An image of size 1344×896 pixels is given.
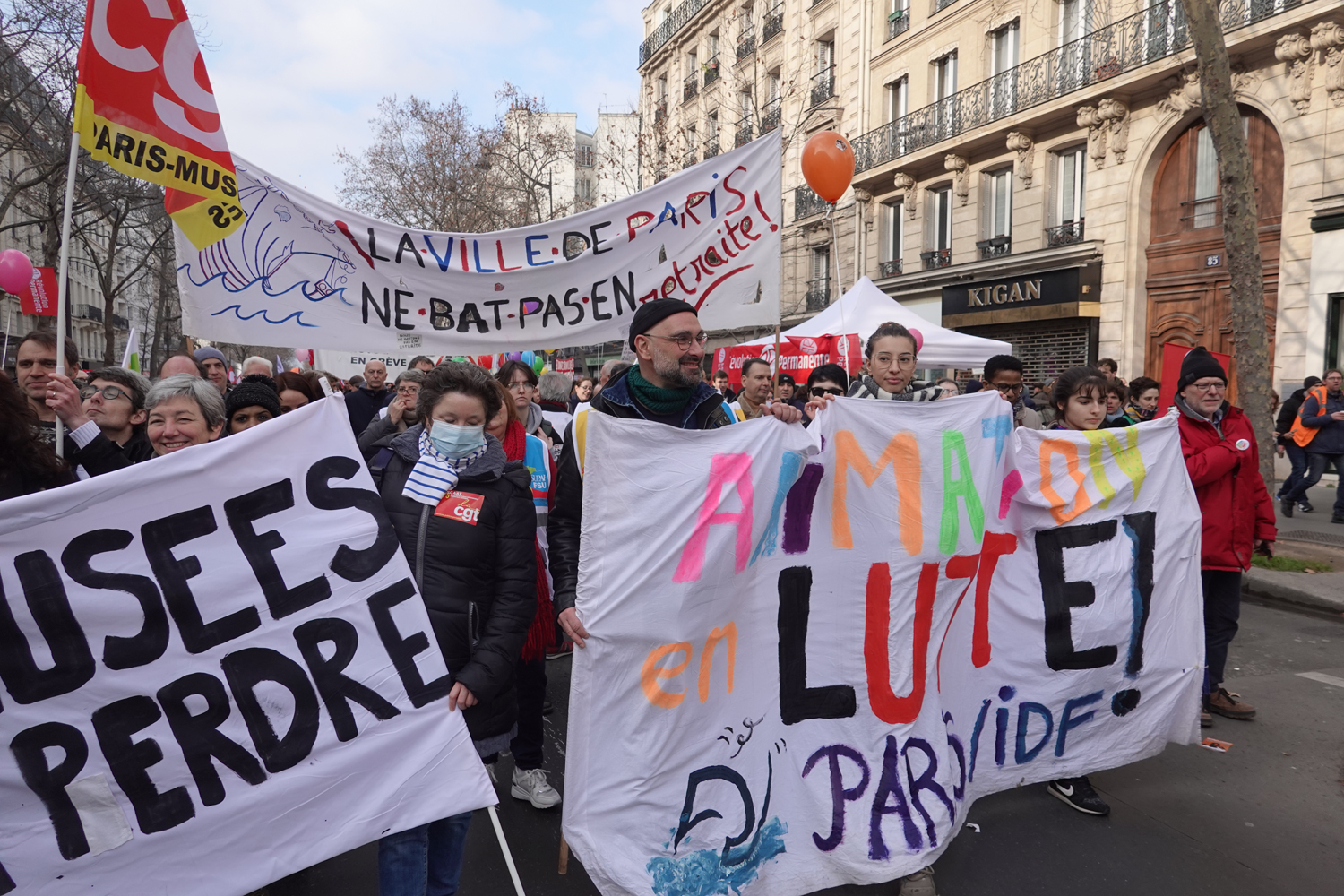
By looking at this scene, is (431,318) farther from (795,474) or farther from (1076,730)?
(1076,730)

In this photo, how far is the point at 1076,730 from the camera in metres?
3.34

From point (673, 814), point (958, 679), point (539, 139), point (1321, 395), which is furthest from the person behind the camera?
point (539, 139)

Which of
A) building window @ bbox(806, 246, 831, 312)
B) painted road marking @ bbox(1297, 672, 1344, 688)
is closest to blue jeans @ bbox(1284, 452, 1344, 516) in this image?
painted road marking @ bbox(1297, 672, 1344, 688)

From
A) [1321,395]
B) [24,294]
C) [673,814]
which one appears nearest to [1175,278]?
[1321,395]

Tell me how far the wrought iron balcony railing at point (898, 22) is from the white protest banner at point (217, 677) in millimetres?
23819

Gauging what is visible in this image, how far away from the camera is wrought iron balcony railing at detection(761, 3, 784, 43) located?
2731 cm

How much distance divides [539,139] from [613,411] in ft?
75.7

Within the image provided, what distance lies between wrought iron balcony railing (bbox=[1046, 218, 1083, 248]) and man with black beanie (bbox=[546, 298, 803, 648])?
17326 mm

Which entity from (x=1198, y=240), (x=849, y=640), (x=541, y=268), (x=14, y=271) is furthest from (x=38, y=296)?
(x=1198, y=240)

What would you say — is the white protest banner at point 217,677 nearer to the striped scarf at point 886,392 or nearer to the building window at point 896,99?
the striped scarf at point 886,392

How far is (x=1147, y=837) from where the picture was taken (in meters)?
3.23

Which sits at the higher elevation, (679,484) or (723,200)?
(723,200)

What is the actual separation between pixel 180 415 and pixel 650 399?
58.5 inches

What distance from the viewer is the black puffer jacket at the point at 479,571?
2467 mm
